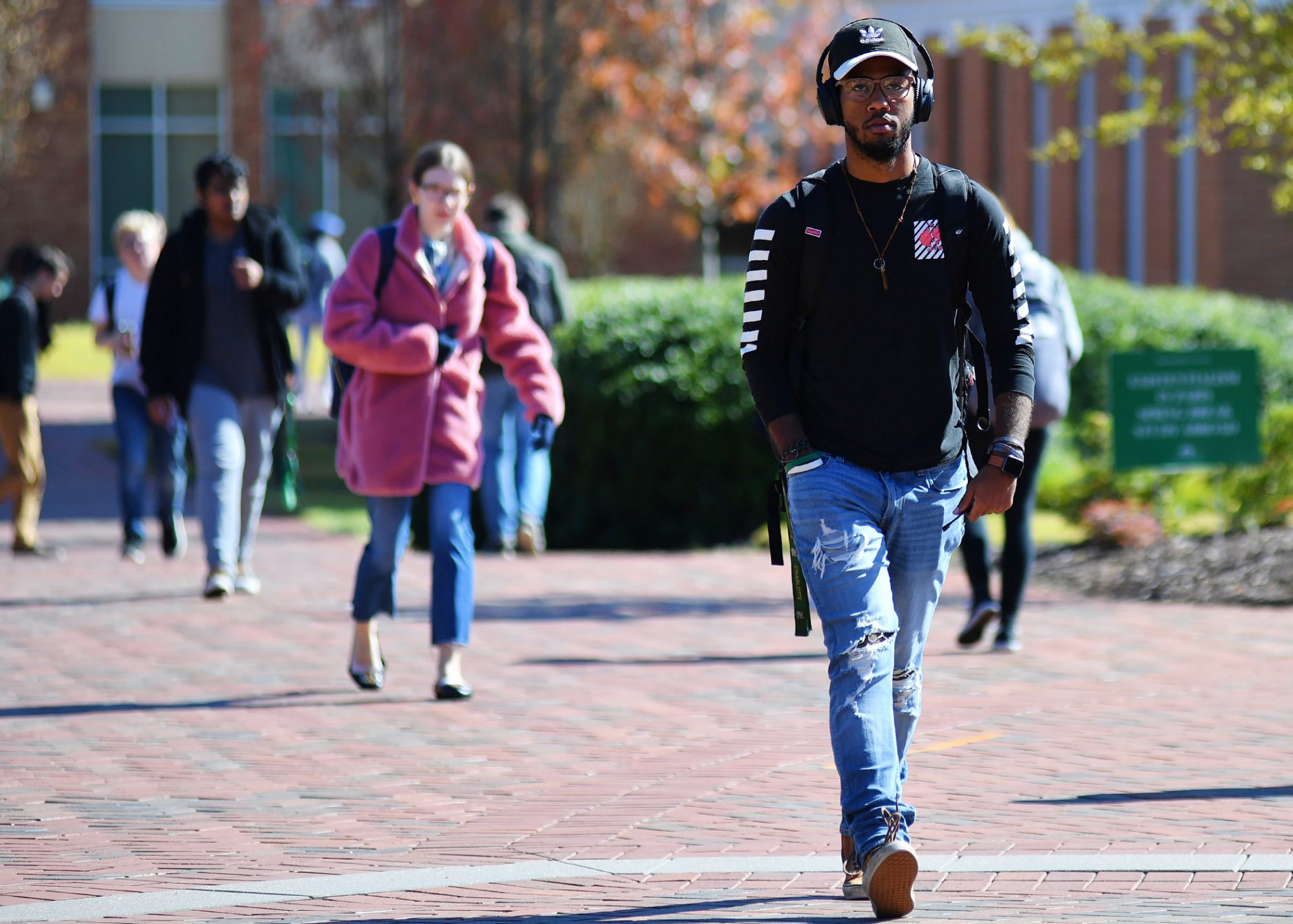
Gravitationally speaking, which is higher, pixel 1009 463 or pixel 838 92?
pixel 838 92

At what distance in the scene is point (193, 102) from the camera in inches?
1323

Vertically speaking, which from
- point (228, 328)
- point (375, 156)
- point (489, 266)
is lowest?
point (228, 328)

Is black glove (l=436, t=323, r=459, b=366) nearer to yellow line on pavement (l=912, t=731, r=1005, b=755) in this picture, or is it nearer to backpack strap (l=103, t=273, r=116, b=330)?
yellow line on pavement (l=912, t=731, r=1005, b=755)

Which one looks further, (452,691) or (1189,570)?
(1189,570)

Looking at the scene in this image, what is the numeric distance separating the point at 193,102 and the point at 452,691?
28535 mm

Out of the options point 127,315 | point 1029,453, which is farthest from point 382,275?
point 127,315

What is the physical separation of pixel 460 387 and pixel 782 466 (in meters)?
2.74

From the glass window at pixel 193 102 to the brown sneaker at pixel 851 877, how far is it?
102 ft

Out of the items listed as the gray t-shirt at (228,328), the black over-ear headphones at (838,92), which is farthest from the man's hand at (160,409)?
the black over-ear headphones at (838,92)

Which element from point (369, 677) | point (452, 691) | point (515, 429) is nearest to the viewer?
point (452, 691)

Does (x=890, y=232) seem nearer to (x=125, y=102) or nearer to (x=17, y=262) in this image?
(x=17, y=262)

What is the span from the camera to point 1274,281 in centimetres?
2252

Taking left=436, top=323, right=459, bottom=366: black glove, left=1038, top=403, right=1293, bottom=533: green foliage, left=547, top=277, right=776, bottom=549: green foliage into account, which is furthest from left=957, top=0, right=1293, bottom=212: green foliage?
left=436, top=323, right=459, bottom=366: black glove

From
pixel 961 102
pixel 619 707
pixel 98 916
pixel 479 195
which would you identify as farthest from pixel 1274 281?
pixel 98 916
